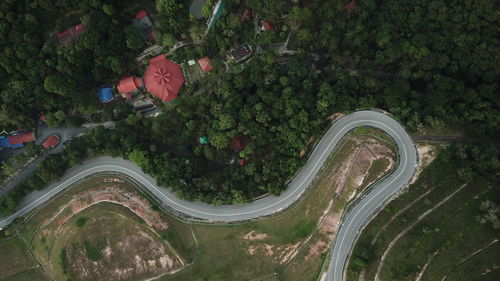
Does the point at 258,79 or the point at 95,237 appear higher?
the point at 258,79

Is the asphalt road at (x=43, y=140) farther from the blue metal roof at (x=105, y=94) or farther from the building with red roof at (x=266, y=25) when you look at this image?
the building with red roof at (x=266, y=25)

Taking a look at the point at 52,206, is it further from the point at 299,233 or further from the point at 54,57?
the point at 299,233

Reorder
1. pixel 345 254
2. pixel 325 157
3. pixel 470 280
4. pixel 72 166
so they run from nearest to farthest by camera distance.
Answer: pixel 470 280, pixel 345 254, pixel 325 157, pixel 72 166

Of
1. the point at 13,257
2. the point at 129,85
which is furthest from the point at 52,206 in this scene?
the point at 129,85

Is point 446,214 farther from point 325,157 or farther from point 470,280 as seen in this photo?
point 325,157

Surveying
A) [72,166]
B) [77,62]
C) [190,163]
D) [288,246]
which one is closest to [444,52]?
[288,246]

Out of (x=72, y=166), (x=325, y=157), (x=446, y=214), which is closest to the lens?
(x=446, y=214)

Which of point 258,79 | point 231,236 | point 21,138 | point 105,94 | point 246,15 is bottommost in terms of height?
point 231,236
